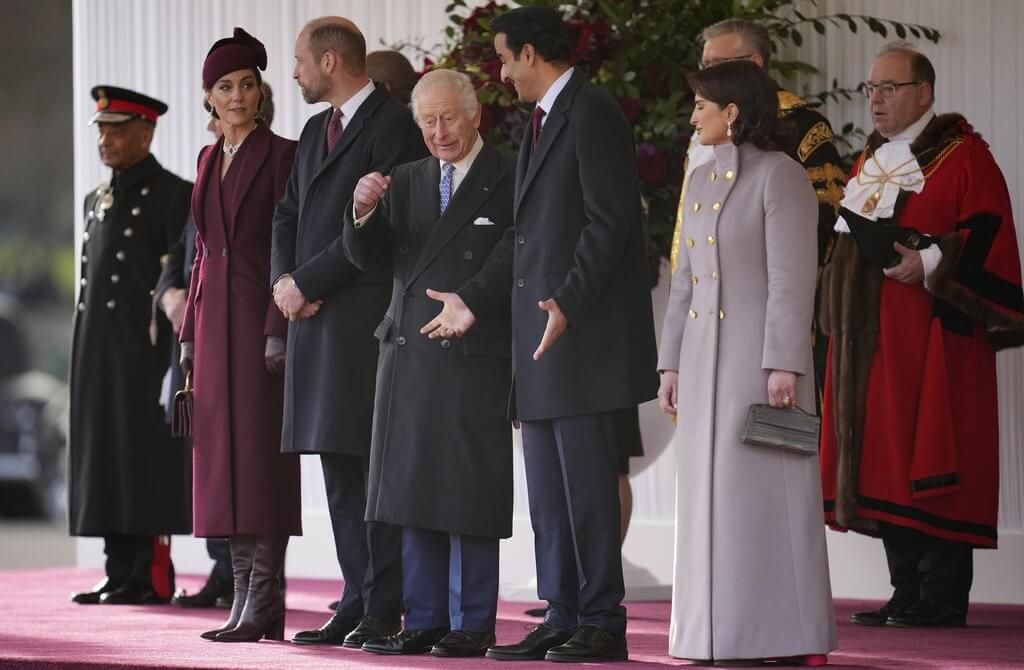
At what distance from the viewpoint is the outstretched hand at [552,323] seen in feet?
12.4

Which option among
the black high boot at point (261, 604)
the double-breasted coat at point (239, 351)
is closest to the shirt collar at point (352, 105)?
the double-breasted coat at point (239, 351)

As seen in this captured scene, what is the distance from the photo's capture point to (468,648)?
397cm

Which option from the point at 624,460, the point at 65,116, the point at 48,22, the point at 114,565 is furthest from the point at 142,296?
the point at 65,116

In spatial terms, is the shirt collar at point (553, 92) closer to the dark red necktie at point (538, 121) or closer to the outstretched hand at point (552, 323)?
the dark red necktie at point (538, 121)

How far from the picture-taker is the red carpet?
151 inches

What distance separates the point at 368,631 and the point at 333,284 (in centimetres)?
82

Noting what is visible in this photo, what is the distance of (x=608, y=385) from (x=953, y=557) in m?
1.63

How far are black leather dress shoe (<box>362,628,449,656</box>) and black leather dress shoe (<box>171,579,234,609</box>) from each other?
1.60m

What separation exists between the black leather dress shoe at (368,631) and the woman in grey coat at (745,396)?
798 millimetres

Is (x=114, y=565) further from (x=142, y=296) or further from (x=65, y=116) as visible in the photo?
(x=65, y=116)

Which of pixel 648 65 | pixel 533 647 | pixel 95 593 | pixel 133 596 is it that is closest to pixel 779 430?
pixel 533 647

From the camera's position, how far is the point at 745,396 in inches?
146

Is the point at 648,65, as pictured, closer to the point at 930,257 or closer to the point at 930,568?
the point at 930,257

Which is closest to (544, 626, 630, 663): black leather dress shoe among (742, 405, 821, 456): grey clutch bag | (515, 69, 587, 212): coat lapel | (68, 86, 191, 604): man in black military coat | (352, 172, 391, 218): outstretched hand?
(742, 405, 821, 456): grey clutch bag
